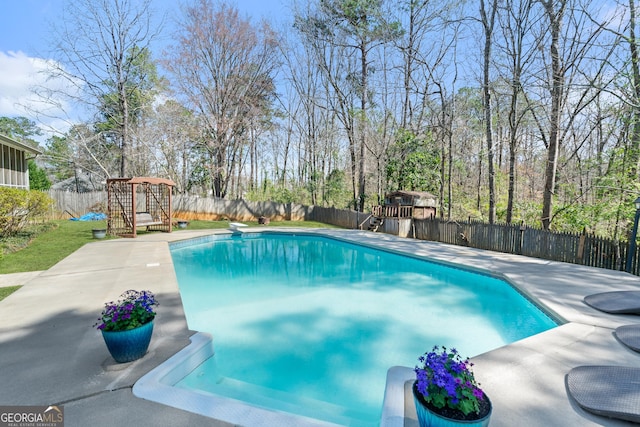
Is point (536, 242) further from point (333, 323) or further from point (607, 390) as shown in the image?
point (607, 390)

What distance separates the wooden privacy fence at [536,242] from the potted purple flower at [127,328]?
31.7 feet

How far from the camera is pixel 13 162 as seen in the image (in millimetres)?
12453

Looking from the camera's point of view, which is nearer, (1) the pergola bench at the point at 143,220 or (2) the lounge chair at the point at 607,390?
(2) the lounge chair at the point at 607,390

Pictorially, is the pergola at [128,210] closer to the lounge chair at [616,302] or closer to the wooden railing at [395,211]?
the wooden railing at [395,211]

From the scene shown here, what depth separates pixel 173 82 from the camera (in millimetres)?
18016

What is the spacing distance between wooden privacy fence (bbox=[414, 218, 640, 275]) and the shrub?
13828 mm

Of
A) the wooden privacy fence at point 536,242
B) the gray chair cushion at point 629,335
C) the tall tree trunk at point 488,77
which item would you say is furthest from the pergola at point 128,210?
the tall tree trunk at point 488,77

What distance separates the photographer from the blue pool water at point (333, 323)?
3369mm

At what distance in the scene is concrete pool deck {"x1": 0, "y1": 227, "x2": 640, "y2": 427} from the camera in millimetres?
2324

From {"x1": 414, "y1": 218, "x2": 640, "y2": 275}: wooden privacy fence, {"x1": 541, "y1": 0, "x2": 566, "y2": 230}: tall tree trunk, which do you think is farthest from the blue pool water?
{"x1": 541, "y1": 0, "x2": 566, "y2": 230}: tall tree trunk

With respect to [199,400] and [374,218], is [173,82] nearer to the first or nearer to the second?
[374,218]

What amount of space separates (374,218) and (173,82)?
14.4 meters

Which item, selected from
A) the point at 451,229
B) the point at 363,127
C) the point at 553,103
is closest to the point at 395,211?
the point at 451,229

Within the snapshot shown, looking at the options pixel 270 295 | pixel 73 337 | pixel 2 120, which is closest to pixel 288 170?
pixel 270 295
